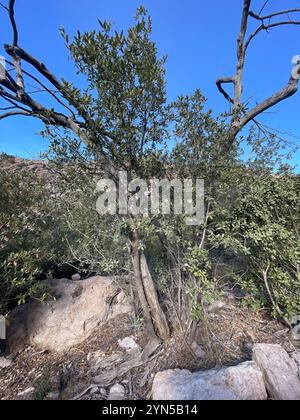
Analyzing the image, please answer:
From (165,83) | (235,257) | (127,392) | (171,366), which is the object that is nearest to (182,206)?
(235,257)

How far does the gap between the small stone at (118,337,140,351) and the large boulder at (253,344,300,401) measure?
5.10 ft

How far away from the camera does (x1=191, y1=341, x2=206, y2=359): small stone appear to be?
2689 mm

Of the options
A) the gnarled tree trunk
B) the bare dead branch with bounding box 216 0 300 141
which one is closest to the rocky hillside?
the gnarled tree trunk

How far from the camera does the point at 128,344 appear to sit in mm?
3105

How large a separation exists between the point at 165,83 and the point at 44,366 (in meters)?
4.03

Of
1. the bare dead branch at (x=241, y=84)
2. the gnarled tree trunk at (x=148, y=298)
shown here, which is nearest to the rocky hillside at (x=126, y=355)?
the gnarled tree trunk at (x=148, y=298)

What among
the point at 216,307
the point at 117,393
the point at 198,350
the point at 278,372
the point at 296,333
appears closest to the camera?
the point at 278,372

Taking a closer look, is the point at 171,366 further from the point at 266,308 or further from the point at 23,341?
the point at 23,341

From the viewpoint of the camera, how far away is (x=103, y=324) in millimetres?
3568

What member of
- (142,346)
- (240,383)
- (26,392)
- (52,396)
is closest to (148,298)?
(142,346)

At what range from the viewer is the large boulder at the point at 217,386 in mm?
1987

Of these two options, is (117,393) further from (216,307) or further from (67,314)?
(216,307)

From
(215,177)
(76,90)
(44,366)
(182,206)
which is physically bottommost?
(44,366)

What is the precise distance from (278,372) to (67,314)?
9.60 feet
